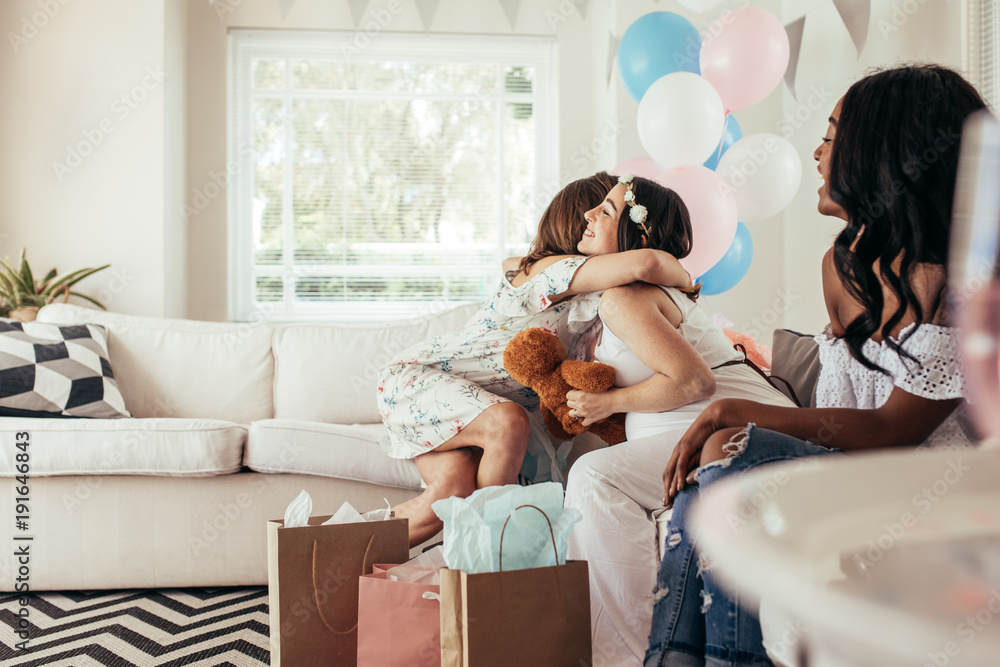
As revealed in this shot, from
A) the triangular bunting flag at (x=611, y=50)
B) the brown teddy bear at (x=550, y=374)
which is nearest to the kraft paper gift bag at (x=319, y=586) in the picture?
the brown teddy bear at (x=550, y=374)

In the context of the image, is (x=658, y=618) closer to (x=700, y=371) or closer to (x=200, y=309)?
(x=700, y=371)

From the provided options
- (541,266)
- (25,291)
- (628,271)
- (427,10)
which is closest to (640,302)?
(628,271)

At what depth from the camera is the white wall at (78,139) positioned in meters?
3.42

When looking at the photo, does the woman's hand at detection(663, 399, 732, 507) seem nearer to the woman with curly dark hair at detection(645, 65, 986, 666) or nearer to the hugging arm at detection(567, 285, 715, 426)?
the woman with curly dark hair at detection(645, 65, 986, 666)

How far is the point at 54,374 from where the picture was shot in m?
2.09

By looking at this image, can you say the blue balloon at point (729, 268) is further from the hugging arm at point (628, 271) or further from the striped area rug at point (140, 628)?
the striped area rug at point (140, 628)

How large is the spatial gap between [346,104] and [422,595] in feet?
11.4

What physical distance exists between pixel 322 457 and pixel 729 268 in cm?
172

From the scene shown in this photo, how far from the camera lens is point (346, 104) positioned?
13.0 feet

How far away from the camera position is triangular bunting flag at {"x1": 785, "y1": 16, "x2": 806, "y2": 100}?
3295 mm

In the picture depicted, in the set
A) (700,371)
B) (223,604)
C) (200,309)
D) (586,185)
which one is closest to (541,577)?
(700,371)

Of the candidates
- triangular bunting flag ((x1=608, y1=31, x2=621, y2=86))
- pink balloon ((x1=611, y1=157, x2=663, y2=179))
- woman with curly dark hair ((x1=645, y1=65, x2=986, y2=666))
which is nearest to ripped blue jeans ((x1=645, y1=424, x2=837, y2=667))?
woman with curly dark hair ((x1=645, y1=65, x2=986, y2=666))

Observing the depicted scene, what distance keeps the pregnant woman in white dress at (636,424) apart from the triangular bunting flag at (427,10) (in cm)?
297

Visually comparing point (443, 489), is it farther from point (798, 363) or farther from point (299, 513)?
point (798, 363)
